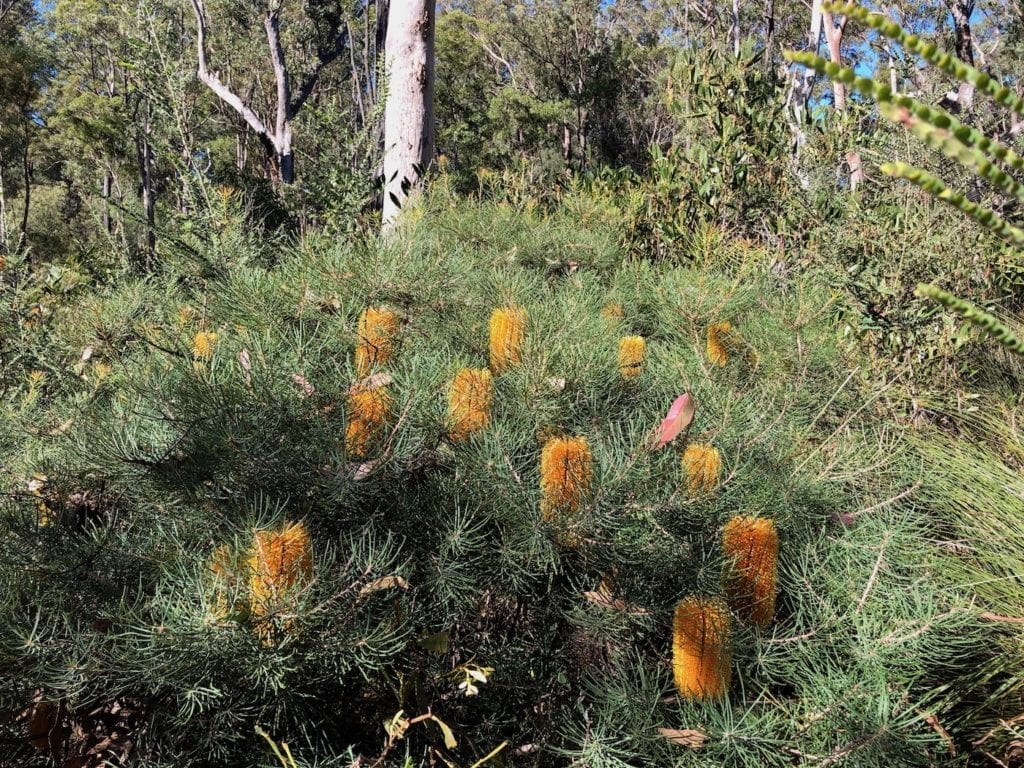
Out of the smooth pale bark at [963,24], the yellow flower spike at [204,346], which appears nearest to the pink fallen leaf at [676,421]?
the yellow flower spike at [204,346]

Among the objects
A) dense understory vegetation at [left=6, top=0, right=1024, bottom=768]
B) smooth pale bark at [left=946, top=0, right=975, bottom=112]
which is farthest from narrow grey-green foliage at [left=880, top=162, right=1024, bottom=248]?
smooth pale bark at [left=946, top=0, right=975, bottom=112]

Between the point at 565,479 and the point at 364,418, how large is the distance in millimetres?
368

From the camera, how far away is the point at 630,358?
63.3 inches

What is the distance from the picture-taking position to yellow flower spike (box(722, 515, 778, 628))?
1172mm

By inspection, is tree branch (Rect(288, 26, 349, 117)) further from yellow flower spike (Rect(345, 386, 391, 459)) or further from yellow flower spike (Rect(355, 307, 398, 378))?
yellow flower spike (Rect(345, 386, 391, 459))

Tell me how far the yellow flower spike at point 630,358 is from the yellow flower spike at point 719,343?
0.32 meters

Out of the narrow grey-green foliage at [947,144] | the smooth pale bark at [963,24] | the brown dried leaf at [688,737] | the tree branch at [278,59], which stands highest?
the smooth pale bark at [963,24]

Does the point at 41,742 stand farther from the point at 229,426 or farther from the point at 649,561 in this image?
the point at 649,561

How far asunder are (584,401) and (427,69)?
291 centimetres

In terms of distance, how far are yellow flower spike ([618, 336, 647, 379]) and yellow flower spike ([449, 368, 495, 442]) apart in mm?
389

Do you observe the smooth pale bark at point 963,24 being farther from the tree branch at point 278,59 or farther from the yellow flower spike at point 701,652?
the yellow flower spike at point 701,652

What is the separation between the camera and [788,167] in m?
3.23

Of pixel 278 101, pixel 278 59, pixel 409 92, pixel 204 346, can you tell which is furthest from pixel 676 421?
pixel 278 59

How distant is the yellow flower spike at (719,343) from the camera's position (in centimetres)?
189
